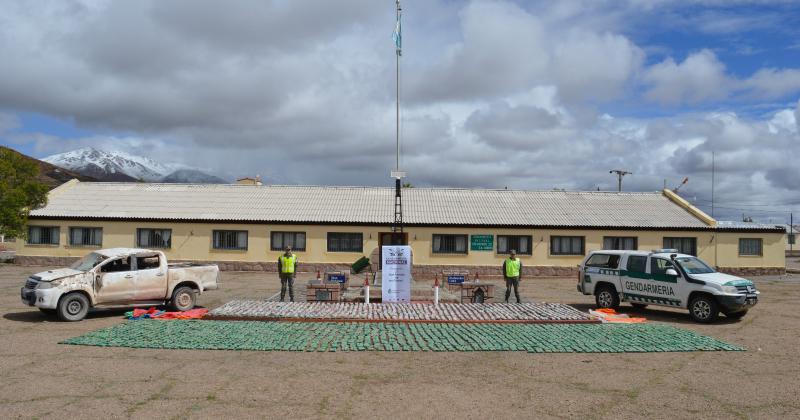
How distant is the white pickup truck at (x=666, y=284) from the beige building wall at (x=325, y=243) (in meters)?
12.1

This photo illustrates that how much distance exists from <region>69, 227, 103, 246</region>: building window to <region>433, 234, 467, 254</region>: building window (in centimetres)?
1950

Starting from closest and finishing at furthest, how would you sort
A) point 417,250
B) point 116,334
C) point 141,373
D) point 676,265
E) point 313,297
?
point 141,373 → point 116,334 → point 676,265 → point 313,297 → point 417,250

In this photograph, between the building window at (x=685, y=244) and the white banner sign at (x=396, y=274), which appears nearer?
the white banner sign at (x=396, y=274)

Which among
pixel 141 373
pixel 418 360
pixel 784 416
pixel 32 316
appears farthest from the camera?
pixel 32 316

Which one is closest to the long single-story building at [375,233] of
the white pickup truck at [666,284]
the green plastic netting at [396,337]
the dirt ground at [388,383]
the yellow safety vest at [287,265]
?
the white pickup truck at [666,284]

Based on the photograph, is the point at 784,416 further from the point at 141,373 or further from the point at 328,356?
the point at 141,373

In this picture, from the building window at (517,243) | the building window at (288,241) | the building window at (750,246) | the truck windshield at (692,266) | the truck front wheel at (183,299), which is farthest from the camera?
the building window at (750,246)

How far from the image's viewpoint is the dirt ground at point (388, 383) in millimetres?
8445

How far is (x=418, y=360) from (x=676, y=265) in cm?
1019

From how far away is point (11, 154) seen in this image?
33500 mm

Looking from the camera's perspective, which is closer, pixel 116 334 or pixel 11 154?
pixel 116 334

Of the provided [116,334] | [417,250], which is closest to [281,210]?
[417,250]

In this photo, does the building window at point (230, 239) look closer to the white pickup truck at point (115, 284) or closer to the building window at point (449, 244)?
the building window at point (449, 244)

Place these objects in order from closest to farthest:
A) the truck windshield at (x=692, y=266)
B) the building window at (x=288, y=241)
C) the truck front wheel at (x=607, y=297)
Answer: the truck windshield at (x=692, y=266) < the truck front wheel at (x=607, y=297) < the building window at (x=288, y=241)
